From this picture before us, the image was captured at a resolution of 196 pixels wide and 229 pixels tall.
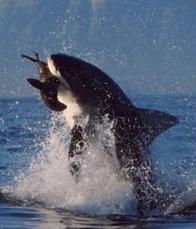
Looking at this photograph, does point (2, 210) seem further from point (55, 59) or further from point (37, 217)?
point (55, 59)

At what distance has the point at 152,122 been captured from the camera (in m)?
14.5

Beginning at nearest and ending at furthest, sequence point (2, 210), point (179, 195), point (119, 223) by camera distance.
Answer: point (119, 223) → point (2, 210) → point (179, 195)

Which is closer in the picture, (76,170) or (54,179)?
(76,170)

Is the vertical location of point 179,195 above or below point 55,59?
below

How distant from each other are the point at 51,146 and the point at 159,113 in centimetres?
282

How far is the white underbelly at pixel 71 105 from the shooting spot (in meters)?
14.6

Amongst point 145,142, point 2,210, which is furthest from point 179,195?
point 2,210

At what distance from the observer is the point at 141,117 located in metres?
14.4

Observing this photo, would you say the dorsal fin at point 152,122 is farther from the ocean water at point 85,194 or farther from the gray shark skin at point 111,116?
the ocean water at point 85,194

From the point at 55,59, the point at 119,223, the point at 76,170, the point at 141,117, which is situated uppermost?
the point at 55,59

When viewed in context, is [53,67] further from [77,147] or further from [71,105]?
[77,147]

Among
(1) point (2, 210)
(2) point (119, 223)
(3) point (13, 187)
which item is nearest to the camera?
(2) point (119, 223)

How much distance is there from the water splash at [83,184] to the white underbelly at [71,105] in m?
0.48

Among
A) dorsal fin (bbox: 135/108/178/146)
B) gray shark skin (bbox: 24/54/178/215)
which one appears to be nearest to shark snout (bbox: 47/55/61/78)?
gray shark skin (bbox: 24/54/178/215)
